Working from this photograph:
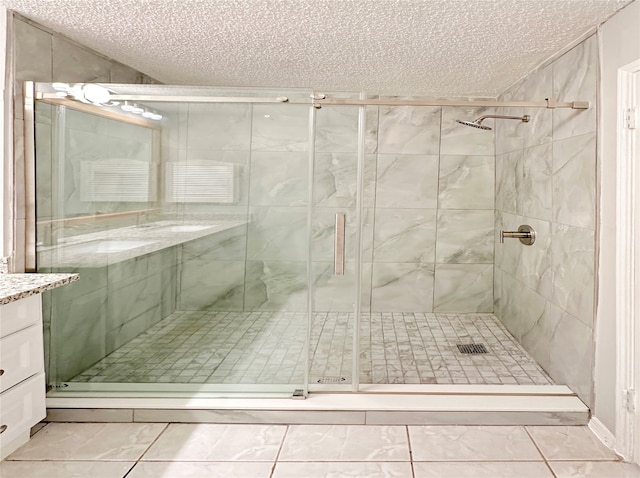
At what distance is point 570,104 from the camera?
7.54 feet

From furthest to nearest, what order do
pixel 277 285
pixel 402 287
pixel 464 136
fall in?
pixel 402 287
pixel 464 136
pixel 277 285

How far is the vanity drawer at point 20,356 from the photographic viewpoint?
1.83 meters

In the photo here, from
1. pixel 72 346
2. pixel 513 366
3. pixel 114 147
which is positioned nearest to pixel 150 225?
pixel 114 147

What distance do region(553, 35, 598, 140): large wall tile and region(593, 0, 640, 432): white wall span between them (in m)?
0.10

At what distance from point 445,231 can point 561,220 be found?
1482 millimetres

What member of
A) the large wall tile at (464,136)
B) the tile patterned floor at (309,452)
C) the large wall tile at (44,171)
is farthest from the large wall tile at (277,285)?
the large wall tile at (464,136)

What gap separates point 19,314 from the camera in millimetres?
1924

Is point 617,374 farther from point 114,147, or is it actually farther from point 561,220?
point 114,147

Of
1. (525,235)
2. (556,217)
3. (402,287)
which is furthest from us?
(402,287)

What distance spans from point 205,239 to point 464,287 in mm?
2583

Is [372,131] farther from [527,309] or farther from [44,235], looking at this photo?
[44,235]

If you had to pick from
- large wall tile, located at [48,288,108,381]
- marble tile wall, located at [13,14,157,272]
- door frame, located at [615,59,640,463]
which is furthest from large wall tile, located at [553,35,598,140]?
large wall tile, located at [48,288,108,381]

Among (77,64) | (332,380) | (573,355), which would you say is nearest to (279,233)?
(332,380)

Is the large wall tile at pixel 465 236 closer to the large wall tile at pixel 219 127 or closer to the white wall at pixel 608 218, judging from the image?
the white wall at pixel 608 218
